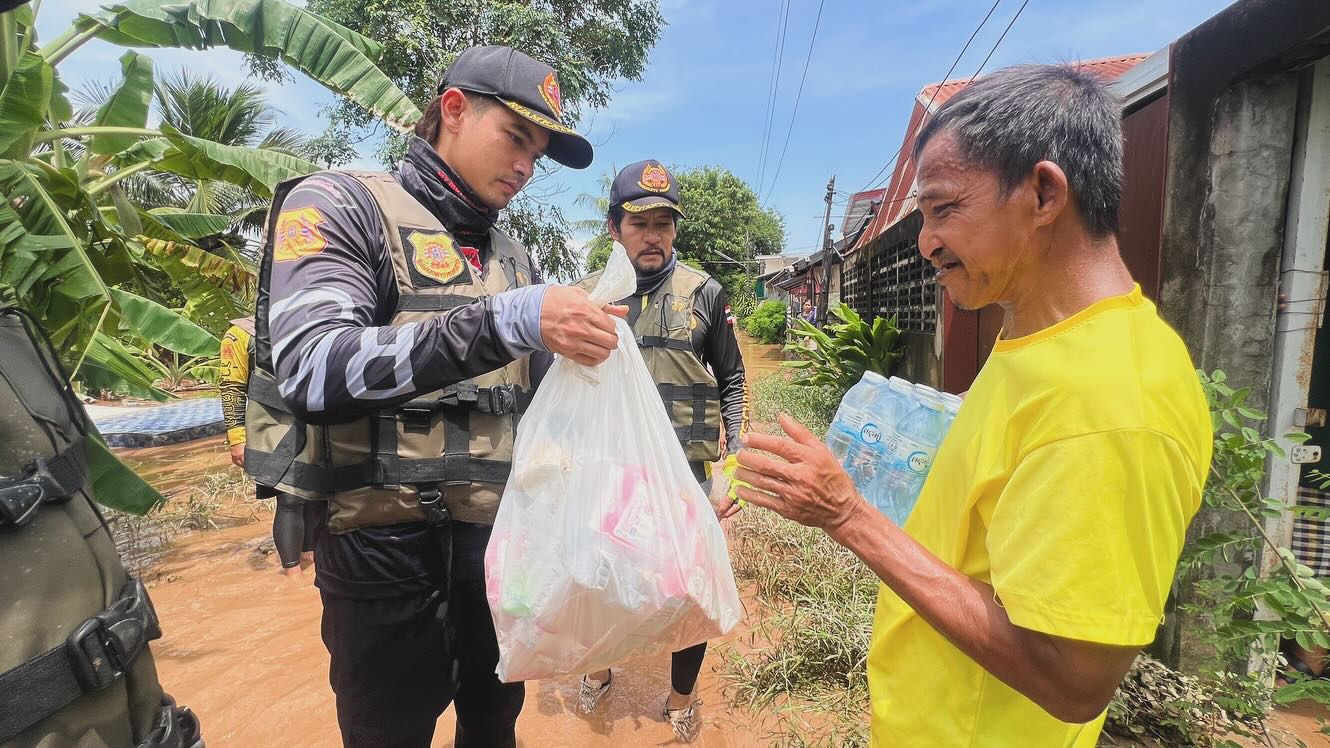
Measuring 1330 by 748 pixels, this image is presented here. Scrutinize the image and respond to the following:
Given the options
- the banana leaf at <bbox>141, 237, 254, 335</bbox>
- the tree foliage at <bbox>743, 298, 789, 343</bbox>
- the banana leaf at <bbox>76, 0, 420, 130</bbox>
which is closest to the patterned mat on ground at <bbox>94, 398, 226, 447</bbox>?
the banana leaf at <bbox>141, 237, 254, 335</bbox>

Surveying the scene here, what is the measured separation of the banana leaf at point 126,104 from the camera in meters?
4.31

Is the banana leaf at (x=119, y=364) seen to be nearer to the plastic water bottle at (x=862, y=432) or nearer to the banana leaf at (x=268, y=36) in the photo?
the banana leaf at (x=268, y=36)

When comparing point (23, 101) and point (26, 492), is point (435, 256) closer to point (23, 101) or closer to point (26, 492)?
point (26, 492)

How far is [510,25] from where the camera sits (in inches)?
342

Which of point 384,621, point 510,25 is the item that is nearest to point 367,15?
point 510,25

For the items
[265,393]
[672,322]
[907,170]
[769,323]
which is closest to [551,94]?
[265,393]

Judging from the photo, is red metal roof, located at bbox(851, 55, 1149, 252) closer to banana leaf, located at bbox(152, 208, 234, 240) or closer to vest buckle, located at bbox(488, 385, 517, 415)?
vest buckle, located at bbox(488, 385, 517, 415)

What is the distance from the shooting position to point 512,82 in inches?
57.6

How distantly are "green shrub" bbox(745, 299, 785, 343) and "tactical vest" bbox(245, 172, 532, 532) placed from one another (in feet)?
76.3

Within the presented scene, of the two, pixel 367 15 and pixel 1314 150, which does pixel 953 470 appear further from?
pixel 367 15

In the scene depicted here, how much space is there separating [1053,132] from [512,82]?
45.2 inches

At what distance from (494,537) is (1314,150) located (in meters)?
3.01

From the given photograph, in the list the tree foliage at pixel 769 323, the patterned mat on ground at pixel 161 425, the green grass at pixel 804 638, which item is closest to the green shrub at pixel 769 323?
the tree foliage at pixel 769 323

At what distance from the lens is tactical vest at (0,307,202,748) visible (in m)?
0.82
